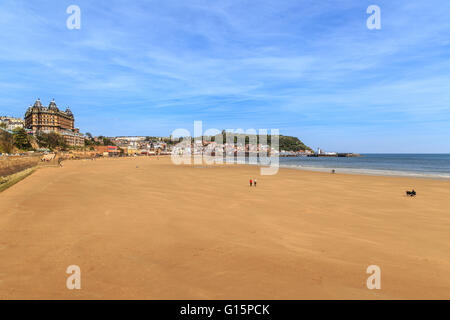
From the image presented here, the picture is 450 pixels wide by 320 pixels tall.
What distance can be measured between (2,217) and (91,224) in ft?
18.9

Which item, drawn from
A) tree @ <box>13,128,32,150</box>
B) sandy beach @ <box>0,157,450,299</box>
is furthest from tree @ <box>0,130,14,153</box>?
sandy beach @ <box>0,157,450,299</box>

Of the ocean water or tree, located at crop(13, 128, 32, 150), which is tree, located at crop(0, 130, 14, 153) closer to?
tree, located at crop(13, 128, 32, 150)

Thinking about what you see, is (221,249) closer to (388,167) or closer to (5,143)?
(388,167)

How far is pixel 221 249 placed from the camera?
9328mm

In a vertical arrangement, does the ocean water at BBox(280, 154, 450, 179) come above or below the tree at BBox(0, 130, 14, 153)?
below

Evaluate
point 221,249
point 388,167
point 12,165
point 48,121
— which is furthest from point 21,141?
point 388,167

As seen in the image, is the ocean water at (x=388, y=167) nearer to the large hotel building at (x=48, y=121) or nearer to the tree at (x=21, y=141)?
the tree at (x=21, y=141)

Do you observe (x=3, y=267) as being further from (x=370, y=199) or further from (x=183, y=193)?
(x=370, y=199)

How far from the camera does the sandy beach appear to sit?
660cm

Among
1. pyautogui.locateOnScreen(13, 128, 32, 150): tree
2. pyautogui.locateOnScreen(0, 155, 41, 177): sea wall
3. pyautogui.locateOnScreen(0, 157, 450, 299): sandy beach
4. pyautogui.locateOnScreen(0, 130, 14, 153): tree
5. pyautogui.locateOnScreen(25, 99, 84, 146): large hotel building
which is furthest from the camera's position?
pyautogui.locateOnScreen(25, 99, 84, 146): large hotel building

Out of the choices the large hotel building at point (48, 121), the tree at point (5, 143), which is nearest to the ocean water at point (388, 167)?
the tree at point (5, 143)

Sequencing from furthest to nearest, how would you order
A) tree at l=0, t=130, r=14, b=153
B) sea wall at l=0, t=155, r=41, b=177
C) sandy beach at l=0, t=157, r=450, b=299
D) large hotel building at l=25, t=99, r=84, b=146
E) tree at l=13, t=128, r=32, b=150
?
large hotel building at l=25, t=99, r=84, b=146 < tree at l=13, t=128, r=32, b=150 < tree at l=0, t=130, r=14, b=153 < sea wall at l=0, t=155, r=41, b=177 < sandy beach at l=0, t=157, r=450, b=299

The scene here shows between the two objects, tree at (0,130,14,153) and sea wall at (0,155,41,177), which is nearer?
sea wall at (0,155,41,177)
